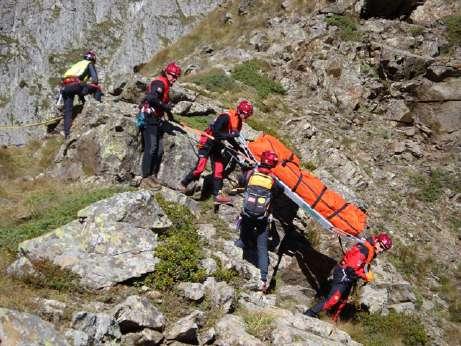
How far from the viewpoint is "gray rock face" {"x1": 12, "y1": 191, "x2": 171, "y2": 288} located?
8.70 metres

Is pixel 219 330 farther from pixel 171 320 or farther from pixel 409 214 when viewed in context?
pixel 409 214

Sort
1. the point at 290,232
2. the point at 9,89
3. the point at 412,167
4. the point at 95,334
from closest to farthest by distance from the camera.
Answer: the point at 95,334 < the point at 290,232 < the point at 412,167 < the point at 9,89

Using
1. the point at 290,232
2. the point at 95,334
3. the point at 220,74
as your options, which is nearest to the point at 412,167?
the point at 290,232

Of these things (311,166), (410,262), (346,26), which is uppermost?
(346,26)

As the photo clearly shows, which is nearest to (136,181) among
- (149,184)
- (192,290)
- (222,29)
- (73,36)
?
(149,184)

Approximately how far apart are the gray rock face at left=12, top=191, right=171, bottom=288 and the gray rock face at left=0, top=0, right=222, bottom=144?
540 feet

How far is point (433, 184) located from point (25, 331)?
1557 centimetres

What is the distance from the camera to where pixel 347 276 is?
10.7 meters

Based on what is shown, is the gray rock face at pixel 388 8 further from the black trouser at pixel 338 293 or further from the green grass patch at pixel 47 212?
the green grass patch at pixel 47 212

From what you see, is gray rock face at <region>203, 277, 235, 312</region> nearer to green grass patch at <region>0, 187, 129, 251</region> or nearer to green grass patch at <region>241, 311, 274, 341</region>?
green grass patch at <region>241, 311, 274, 341</region>

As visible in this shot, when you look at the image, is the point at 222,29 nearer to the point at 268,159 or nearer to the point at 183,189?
the point at 183,189

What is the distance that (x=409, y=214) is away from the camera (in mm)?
16375

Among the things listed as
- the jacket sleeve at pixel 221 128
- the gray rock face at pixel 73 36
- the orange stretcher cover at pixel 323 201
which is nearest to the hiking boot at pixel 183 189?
the jacket sleeve at pixel 221 128

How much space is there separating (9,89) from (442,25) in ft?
567
